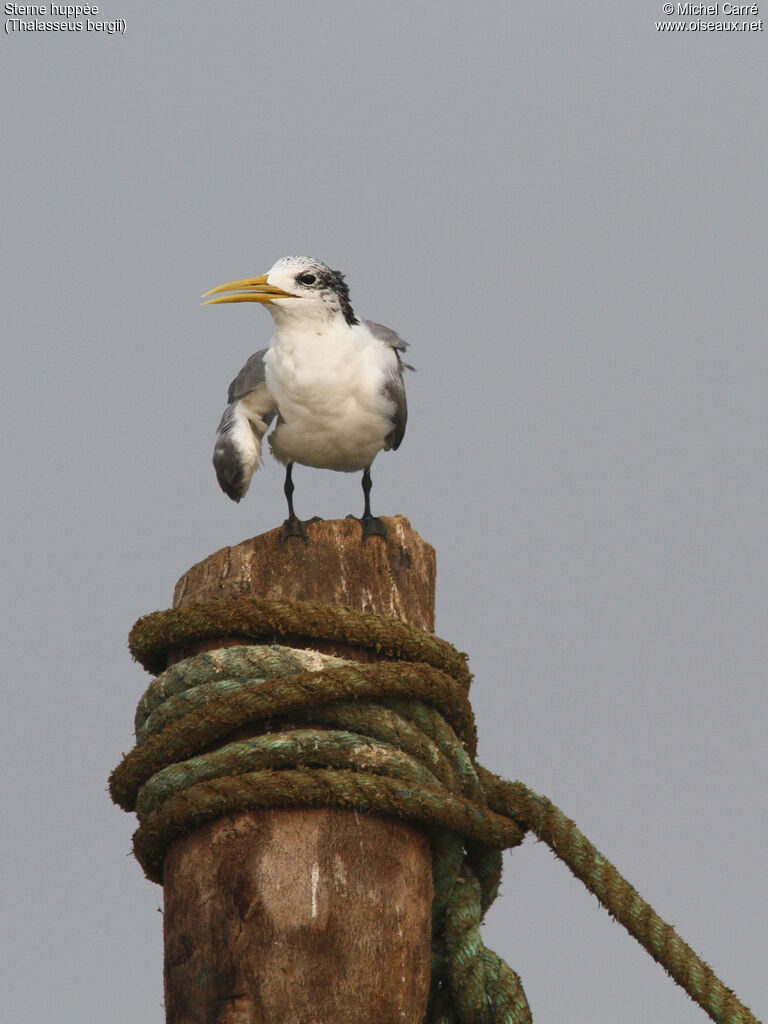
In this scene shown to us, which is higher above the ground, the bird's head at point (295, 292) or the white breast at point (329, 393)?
the bird's head at point (295, 292)

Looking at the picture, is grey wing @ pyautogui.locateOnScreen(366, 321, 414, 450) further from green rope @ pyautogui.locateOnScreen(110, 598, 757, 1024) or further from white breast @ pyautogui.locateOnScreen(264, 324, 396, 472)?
green rope @ pyautogui.locateOnScreen(110, 598, 757, 1024)

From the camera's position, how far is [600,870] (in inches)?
159

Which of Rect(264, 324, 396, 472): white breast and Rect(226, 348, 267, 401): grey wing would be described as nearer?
Rect(264, 324, 396, 472): white breast

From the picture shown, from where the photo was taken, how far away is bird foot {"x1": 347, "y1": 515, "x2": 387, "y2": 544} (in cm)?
408

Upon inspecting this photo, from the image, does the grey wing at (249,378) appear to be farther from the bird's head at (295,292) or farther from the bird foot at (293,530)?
the bird foot at (293,530)

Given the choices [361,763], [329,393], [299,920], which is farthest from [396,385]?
[299,920]

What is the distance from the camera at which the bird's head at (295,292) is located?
6.53 meters

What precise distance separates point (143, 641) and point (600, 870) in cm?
153

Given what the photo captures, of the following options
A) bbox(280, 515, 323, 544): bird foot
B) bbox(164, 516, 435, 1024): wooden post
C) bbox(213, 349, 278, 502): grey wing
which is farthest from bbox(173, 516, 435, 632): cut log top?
bbox(213, 349, 278, 502): grey wing

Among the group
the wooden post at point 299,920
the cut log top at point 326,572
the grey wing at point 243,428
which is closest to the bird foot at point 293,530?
the cut log top at point 326,572

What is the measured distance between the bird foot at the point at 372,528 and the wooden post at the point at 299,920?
0.89 m

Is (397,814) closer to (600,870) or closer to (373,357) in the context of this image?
(600,870)

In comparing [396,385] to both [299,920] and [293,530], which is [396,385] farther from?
[299,920]

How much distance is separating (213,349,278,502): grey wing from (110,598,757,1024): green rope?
2.21 meters
